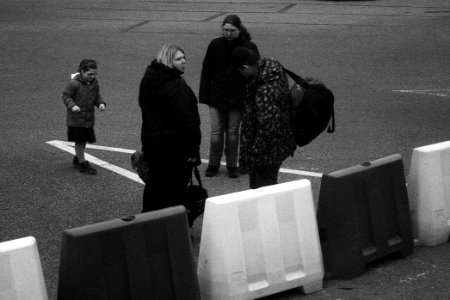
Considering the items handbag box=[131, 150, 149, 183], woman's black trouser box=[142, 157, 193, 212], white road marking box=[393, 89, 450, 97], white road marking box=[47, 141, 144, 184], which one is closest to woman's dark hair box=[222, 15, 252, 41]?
white road marking box=[47, 141, 144, 184]

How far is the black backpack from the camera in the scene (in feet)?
25.8

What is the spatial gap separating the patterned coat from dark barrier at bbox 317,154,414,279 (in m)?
0.68

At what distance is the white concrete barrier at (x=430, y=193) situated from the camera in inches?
327

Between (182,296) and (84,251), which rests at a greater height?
(84,251)

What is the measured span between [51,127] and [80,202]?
10.5ft

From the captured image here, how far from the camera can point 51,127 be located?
1243 cm

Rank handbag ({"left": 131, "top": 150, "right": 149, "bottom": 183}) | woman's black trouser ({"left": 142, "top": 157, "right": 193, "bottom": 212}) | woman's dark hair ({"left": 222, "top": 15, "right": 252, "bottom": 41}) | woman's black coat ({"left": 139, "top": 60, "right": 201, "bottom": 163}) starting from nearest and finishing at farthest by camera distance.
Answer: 1. woman's black coat ({"left": 139, "top": 60, "right": 201, "bottom": 163})
2. woman's black trouser ({"left": 142, "top": 157, "right": 193, "bottom": 212})
3. handbag ({"left": 131, "top": 150, "right": 149, "bottom": 183})
4. woman's dark hair ({"left": 222, "top": 15, "right": 252, "bottom": 41})

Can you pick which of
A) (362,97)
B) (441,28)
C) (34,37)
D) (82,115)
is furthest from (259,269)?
(441,28)

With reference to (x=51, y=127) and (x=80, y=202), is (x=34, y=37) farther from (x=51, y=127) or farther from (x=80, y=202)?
(x=80, y=202)

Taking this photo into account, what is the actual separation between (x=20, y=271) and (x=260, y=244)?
184 cm

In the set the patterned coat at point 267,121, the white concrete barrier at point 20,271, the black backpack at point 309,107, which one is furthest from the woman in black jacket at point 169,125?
the white concrete barrier at point 20,271

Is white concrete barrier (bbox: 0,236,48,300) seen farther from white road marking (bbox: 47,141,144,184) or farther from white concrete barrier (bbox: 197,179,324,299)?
white road marking (bbox: 47,141,144,184)

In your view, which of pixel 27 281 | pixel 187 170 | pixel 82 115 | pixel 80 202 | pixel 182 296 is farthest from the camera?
pixel 82 115

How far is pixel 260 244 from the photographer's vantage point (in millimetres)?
7066
